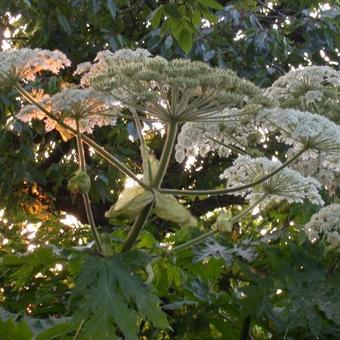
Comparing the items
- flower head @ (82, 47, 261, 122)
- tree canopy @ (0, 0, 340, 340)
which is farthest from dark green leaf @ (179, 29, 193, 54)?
flower head @ (82, 47, 261, 122)

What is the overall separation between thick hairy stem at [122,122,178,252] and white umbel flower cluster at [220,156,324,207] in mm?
212

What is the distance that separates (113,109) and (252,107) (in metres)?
0.30

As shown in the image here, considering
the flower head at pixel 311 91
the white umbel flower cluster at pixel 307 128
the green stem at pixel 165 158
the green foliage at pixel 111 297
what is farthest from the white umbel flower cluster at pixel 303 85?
the green foliage at pixel 111 297

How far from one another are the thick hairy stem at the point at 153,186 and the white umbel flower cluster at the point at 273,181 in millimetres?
212

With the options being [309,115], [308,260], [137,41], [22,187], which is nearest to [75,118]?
[309,115]

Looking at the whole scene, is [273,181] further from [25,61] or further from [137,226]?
[25,61]

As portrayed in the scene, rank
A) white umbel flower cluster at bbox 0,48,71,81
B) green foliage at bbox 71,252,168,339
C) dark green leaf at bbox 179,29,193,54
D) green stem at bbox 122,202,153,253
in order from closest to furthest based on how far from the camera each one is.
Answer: green foliage at bbox 71,252,168,339 → green stem at bbox 122,202,153,253 → white umbel flower cluster at bbox 0,48,71,81 → dark green leaf at bbox 179,29,193,54

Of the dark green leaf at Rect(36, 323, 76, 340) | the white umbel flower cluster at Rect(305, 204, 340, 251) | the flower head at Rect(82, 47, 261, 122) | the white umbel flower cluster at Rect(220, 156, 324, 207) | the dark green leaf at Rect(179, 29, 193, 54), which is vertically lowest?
the white umbel flower cluster at Rect(305, 204, 340, 251)

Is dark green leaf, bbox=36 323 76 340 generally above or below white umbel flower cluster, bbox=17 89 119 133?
below

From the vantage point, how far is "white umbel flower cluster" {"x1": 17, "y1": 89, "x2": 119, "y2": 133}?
148 cm

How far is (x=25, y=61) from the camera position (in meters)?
1.58

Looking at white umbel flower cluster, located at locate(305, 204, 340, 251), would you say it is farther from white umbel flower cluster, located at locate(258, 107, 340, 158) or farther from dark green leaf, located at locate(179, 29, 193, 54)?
dark green leaf, located at locate(179, 29, 193, 54)

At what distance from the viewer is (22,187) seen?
14.5ft

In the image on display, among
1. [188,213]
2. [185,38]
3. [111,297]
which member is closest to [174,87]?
[188,213]
